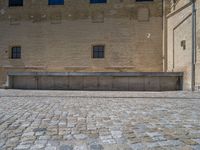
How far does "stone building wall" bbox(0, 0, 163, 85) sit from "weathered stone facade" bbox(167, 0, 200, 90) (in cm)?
120

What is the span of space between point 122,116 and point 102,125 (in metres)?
1.03

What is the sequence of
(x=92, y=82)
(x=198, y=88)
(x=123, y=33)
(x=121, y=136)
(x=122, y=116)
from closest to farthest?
(x=121, y=136) < (x=122, y=116) < (x=198, y=88) < (x=92, y=82) < (x=123, y=33)

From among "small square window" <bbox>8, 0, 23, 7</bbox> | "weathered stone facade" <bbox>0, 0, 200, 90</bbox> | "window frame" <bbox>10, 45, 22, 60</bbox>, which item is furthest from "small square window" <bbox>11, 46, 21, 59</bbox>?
"small square window" <bbox>8, 0, 23, 7</bbox>

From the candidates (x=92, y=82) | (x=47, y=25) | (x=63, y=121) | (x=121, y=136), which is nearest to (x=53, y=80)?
(x=92, y=82)

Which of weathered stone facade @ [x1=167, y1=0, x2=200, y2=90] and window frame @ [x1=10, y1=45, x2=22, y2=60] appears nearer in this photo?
weathered stone facade @ [x1=167, y1=0, x2=200, y2=90]

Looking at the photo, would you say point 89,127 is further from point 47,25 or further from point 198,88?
point 47,25

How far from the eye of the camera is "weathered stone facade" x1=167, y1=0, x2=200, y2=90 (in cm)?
1212

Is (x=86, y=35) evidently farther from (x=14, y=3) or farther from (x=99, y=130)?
(x=99, y=130)

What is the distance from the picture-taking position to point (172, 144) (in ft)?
11.2

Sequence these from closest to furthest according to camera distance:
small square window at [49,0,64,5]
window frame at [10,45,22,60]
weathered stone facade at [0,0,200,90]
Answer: weathered stone facade at [0,0,200,90] < small square window at [49,0,64,5] < window frame at [10,45,22,60]

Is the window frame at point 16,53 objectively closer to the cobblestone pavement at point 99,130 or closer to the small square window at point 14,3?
the small square window at point 14,3

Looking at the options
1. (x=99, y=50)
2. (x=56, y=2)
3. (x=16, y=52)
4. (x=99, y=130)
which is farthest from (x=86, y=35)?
(x=99, y=130)

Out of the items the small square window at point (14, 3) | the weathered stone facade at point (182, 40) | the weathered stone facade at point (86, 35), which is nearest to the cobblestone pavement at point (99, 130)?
the weathered stone facade at point (182, 40)

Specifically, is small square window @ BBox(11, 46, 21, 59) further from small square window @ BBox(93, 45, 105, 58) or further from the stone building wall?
small square window @ BBox(93, 45, 105, 58)
